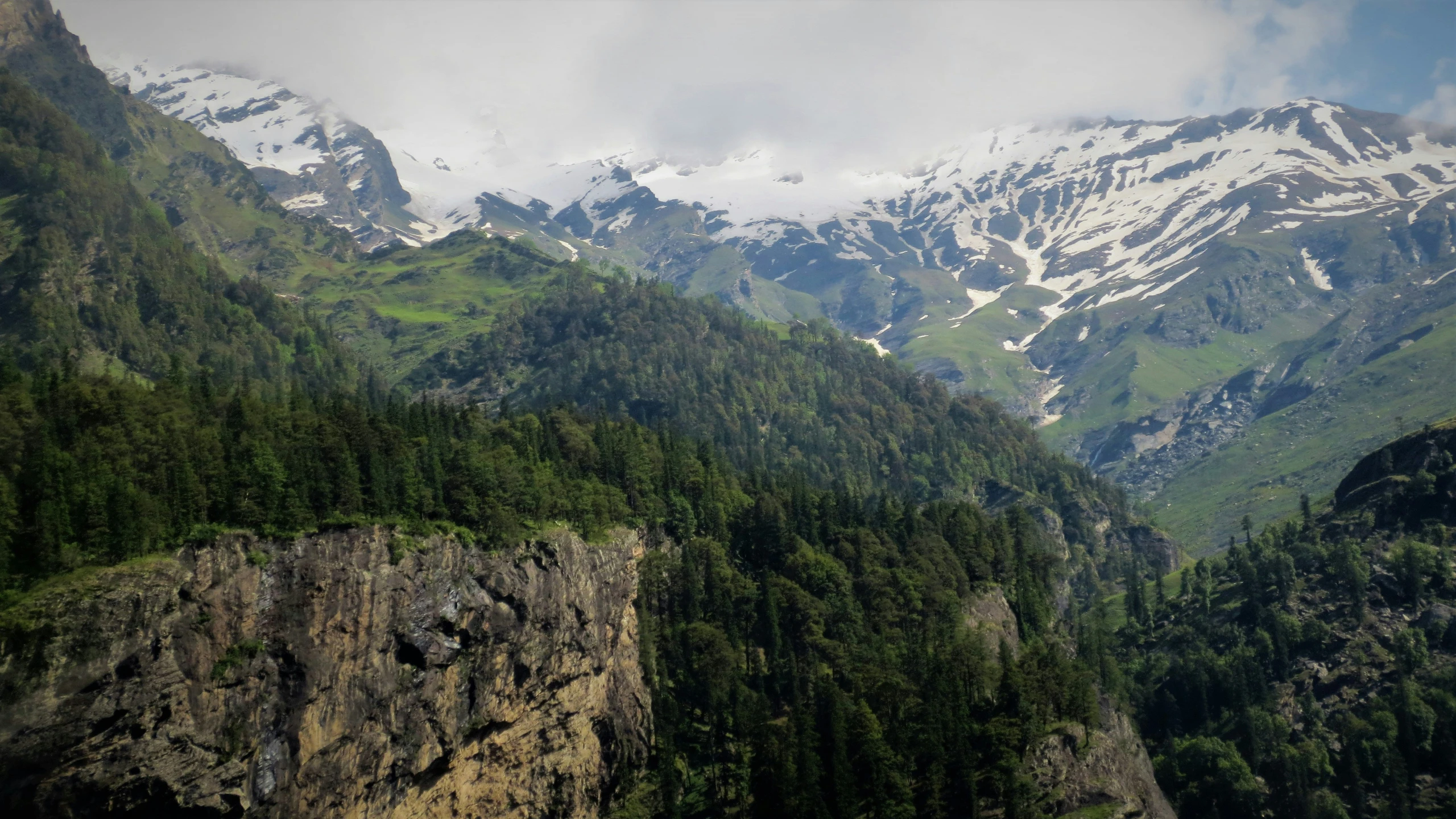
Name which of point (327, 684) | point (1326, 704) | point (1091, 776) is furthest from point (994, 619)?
point (327, 684)

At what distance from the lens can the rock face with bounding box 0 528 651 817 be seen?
84438 millimetres

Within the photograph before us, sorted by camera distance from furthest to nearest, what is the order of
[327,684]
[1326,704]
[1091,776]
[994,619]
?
[1326,704]
[994,619]
[1091,776]
[327,684]

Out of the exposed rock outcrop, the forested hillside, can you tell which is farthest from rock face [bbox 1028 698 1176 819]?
the forested hillside

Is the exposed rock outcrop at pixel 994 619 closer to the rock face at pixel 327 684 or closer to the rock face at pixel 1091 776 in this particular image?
the rock face at pixel 1091 776

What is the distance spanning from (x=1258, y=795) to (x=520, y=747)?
10686 cm

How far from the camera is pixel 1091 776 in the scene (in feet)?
427

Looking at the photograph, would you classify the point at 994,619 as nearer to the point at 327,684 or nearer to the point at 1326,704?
the point at 1326,704

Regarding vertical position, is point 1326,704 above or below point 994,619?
below

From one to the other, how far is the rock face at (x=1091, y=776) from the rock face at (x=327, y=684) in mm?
49580

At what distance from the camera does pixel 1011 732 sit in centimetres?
12725

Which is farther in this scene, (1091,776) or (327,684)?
(1091,776)

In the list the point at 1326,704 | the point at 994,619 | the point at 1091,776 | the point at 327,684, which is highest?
the point at 994,619

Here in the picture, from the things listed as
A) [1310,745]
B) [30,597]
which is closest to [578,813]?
[30,597]

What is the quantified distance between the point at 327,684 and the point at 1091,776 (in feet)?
288
